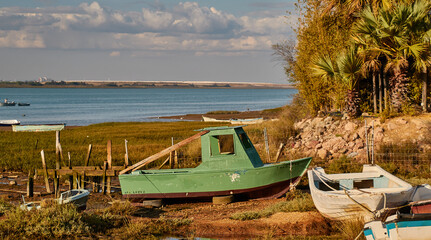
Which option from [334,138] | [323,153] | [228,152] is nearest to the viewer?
→ [228,152]

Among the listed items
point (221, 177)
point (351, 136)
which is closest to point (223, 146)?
point (221, 177)

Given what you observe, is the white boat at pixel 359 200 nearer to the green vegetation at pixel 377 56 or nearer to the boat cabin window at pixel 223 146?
the boat cabin window at pixel 223 146

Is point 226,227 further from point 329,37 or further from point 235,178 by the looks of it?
point 329,37

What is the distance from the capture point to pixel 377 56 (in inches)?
930

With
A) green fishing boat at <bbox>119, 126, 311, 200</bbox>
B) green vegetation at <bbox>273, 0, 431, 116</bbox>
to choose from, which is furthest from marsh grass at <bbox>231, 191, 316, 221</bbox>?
green vegetation at <bbox>273, 0, 431, 116</bbox>

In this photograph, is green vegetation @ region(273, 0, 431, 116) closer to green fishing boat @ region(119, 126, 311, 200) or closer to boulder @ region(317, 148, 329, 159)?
boulder @ region(317, 148, 329, 159)

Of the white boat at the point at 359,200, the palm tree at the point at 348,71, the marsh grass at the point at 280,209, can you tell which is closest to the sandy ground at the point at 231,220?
the marsh grass at the point at 280,209

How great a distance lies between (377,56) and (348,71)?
4.86 ft

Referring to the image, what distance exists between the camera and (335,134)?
24.1 metres

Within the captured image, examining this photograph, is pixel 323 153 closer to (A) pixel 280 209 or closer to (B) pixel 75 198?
(A) pixel 280 209

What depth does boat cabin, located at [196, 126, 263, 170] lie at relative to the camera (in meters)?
16.4

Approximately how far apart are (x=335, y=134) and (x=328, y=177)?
9889 mm

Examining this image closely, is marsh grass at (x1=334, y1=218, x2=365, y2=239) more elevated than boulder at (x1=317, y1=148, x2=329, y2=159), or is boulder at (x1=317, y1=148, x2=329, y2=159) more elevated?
boulder at (x1=317, y1=148, x2=329, y2=159)

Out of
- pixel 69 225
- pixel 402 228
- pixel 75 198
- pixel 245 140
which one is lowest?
pixel 69 225
